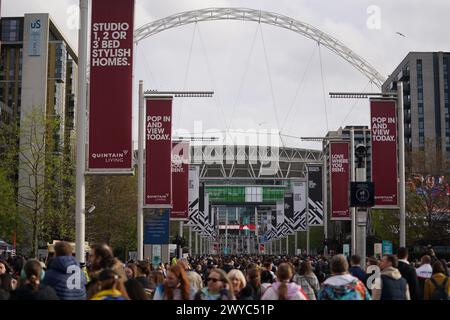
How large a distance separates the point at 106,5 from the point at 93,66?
1.73m

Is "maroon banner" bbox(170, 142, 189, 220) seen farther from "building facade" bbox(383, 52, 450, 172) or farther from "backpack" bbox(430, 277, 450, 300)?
"building facade" bbox(383, 52, 450, 172)

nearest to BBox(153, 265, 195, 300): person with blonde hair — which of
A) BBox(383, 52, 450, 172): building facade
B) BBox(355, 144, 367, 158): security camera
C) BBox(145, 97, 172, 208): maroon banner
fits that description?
BBox(355, 144, 367, 158): security camera

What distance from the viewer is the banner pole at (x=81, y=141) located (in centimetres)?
2314

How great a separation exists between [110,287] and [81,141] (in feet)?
48.9

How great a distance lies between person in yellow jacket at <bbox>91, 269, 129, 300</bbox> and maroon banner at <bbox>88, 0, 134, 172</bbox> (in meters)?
13.4

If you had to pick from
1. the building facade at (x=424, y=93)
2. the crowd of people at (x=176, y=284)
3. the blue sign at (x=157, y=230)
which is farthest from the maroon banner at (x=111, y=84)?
the building facade at (x=424, y=93)

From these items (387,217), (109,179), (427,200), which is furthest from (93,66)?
(387,217)

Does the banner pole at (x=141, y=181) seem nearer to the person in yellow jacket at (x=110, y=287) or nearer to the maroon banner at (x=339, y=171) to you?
the maroon banner at (x=339, y=171)

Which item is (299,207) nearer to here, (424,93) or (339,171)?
(339,171)

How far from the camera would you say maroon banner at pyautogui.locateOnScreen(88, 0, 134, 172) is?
22.8 meters

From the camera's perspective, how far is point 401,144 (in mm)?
40250

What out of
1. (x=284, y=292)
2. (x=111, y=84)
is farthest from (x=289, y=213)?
(x=284, y=292)

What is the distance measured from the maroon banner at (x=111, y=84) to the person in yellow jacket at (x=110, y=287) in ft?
43.9

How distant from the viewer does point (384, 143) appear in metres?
36.3
